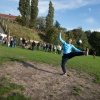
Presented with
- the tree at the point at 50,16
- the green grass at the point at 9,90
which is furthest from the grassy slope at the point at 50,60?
A: the tree at the point at 50,16

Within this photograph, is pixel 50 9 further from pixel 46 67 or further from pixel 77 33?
pixel 46 67

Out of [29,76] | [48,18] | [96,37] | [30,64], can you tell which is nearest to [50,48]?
[30,64]

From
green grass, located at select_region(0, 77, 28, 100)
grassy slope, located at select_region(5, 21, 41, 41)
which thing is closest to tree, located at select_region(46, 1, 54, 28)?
grassy slope, located at select_region(5, 21, 41, 41)

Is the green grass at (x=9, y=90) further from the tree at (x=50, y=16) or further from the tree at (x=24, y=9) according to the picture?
the tree at (x=50, y=16)

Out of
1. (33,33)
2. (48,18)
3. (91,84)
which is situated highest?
(48,18)

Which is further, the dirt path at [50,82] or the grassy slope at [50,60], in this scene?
the grassy slope at [50,60]

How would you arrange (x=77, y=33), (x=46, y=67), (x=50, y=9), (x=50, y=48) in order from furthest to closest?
(x=77, y=33)
(x=50, y=9)
(x=50, y=48)
(x=46, y=67)

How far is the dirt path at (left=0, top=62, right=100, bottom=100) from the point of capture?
11.4 metres

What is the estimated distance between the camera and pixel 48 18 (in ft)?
320

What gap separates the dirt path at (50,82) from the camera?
11.4 meters

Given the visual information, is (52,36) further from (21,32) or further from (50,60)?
(50,60)

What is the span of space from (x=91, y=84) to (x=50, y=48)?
33488 millimetres

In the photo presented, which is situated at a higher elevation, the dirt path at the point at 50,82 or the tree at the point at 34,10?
the tree at the point at 34,10

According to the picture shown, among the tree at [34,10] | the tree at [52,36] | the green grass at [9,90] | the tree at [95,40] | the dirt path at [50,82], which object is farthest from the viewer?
the tree at [95,40]
